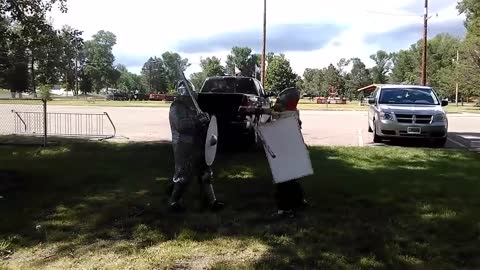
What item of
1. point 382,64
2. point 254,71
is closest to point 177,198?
point 254,71

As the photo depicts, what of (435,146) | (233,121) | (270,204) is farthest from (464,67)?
(270,204)

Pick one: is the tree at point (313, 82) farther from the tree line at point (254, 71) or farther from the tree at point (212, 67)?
the tree at point (212, 67)

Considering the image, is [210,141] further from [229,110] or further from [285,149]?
[229,110]

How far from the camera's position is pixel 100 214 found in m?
6.55

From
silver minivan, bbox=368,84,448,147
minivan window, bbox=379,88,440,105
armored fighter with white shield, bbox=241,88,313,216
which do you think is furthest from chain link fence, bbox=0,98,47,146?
armored fighter with white shield, bbox=241,88,313,216

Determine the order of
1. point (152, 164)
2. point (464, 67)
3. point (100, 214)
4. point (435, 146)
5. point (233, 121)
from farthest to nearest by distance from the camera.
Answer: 1. point (464, 67)
2. point (435, 146)
3. point (233, 121)
4. point (152, 164)
5. point (100, 214)

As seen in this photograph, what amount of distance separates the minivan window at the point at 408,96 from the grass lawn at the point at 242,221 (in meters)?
5.00

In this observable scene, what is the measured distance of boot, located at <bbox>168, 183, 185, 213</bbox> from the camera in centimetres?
631

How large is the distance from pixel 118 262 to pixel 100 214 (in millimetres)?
1686

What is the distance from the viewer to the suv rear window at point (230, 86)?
14.3m

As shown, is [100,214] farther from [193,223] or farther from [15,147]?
[15,147]

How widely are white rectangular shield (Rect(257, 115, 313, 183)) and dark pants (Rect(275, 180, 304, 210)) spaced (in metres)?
0.28

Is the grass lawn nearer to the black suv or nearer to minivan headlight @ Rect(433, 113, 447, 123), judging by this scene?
the black suv

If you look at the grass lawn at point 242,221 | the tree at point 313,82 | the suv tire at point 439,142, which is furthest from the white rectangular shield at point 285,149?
the tree at point 313,82
